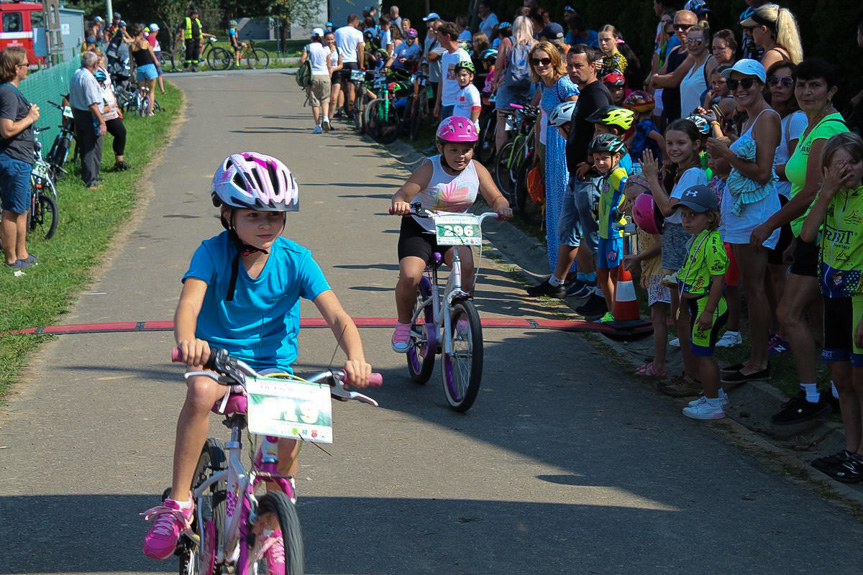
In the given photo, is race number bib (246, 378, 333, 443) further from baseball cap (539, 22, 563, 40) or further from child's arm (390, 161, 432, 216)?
baseball cap (539, 22, 563, 40)

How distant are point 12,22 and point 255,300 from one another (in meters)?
35.3

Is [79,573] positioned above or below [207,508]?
below

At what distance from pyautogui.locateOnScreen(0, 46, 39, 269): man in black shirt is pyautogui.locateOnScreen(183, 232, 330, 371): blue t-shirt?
760 cm

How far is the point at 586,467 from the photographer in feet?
21.2

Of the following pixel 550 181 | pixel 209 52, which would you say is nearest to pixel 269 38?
pixel 209 52

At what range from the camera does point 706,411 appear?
7457mm

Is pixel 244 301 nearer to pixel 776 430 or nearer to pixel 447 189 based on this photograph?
pixel 447 189

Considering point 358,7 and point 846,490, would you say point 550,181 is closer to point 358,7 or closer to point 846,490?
point 846,490

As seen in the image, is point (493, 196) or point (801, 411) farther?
point (493, 196)

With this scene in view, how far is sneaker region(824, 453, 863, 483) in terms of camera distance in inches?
244

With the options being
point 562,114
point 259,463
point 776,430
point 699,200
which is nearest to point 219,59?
point 562,114

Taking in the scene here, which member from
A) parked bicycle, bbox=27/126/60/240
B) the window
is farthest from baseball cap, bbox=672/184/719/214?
the window

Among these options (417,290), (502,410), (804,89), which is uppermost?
(804,89)

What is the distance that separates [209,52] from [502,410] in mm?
39648
